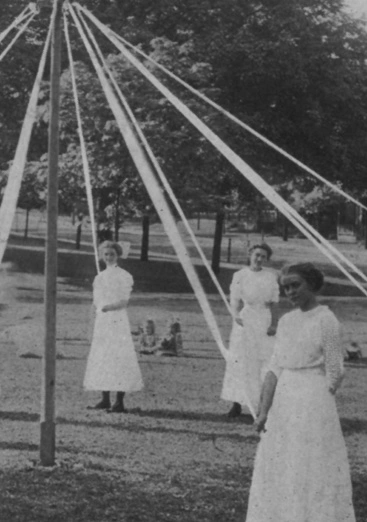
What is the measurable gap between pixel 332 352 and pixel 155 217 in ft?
67.2

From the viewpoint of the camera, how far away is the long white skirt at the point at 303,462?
4.86m

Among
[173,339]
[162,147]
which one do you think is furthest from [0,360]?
[162,147]

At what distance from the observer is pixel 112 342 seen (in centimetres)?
887

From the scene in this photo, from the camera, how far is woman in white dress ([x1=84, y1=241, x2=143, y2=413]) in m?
8.76

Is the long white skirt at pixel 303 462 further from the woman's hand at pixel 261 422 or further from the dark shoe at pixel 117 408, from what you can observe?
the dark shoe at pixel 117 408

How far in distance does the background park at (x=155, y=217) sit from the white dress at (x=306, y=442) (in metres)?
0.62

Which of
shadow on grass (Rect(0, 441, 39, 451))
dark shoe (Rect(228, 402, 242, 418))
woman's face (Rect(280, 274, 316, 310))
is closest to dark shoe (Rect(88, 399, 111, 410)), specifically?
dark shoe (Rect(228, 402, 242, 418))

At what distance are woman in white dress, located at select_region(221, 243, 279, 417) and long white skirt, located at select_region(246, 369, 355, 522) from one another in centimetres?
367

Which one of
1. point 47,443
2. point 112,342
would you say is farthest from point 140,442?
point 112,342

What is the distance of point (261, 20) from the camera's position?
973 inches

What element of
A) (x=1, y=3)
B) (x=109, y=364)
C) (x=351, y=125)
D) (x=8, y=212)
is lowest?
(x=109, y=364)

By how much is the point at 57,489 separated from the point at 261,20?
20409 mm

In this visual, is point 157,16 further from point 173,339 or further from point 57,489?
point 57,489

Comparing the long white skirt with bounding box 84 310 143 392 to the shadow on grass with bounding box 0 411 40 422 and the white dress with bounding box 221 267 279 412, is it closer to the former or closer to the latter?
the shadow on grass with bounding box 0 411 40 422
